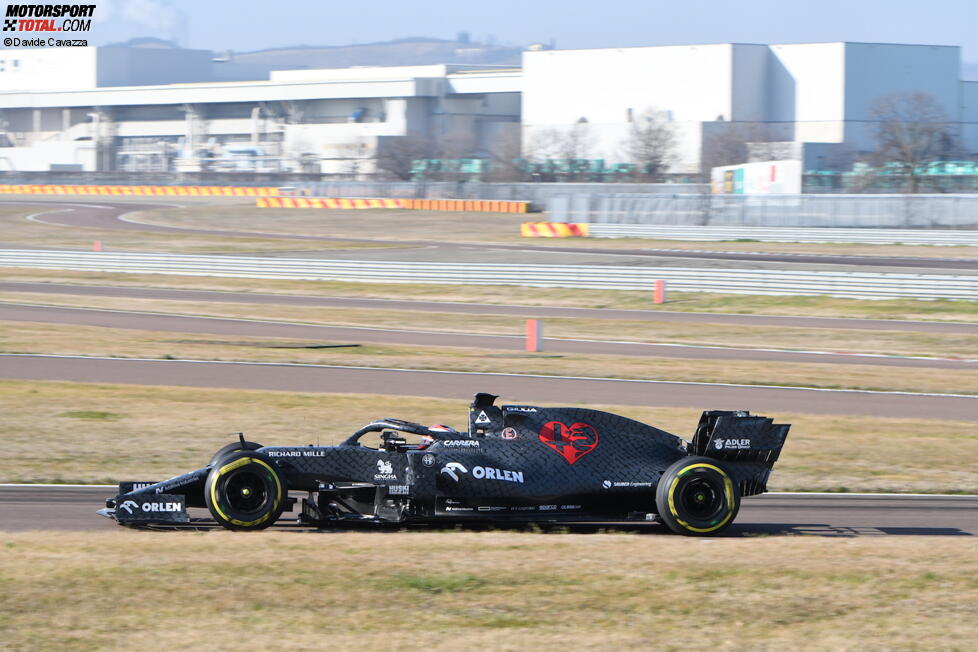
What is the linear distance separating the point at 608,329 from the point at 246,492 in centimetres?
2212

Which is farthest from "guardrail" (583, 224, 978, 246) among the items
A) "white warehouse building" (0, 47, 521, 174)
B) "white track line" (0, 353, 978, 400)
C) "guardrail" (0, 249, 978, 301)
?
"white warehouse building" (0, 47, 521, 174)

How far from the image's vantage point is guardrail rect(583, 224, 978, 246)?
5028cm

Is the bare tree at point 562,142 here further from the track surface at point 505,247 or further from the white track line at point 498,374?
the white track line at point 498,374

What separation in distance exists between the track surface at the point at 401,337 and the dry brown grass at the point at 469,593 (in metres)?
17.2

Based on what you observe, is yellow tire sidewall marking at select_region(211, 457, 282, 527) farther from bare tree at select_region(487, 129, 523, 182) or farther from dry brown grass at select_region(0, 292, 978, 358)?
bare tree at select_region(487, 129, 523, 182)

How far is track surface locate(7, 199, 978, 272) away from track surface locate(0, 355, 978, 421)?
78.9ft

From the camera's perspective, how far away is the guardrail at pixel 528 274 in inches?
1404

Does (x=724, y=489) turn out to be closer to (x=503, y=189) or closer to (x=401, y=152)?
(x=503, y=189)

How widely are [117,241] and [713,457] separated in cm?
5504

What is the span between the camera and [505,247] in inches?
2179

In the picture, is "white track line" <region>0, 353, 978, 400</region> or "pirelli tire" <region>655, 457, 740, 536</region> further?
"white track line" <region>0, 353, 978, 400</region>

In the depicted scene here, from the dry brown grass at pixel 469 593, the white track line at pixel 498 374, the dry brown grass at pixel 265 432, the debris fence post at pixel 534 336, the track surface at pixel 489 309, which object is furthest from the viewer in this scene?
the track surface at pixel 489 309

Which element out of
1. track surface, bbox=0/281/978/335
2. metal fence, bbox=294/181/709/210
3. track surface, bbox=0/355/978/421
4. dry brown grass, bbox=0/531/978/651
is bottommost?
track surface, bbox=0/355/978/421

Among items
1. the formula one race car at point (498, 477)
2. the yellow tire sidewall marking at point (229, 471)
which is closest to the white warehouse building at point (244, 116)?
the formula one race car at point (498, 477)
